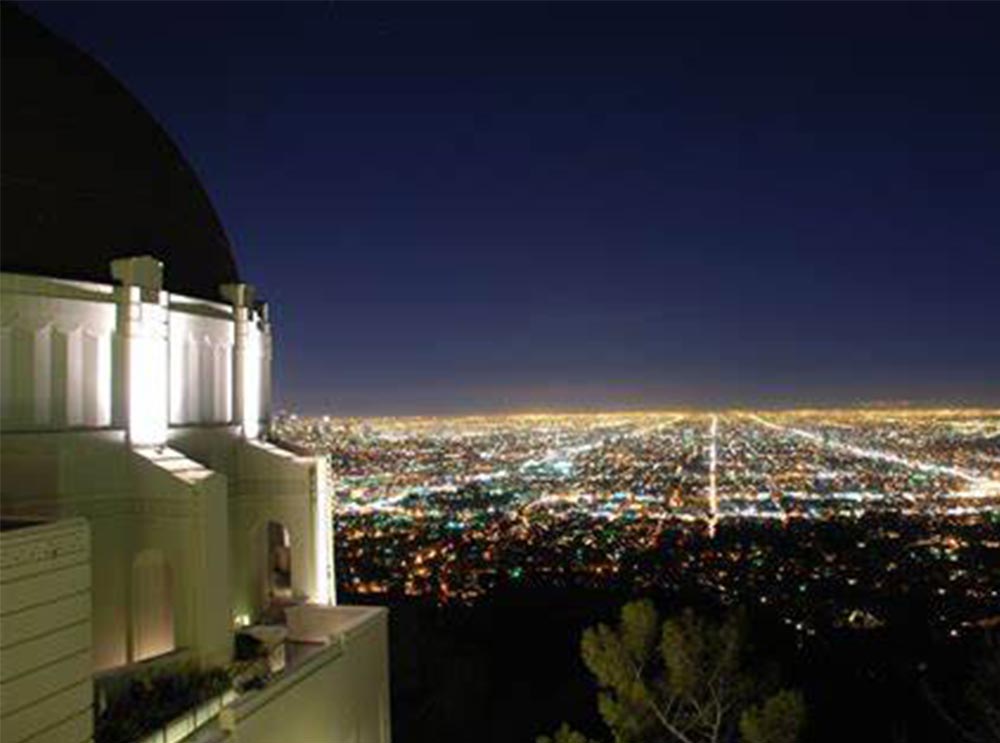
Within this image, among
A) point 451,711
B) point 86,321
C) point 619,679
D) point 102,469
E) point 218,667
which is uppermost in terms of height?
point 86,321

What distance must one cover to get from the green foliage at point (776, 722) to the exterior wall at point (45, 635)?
7.80m

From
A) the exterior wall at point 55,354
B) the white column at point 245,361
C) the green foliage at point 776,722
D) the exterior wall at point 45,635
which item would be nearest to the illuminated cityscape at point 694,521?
the white column at point 245,361

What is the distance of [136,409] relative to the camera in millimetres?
10766

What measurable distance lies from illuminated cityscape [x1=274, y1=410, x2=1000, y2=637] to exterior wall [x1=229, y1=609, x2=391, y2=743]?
5748mm

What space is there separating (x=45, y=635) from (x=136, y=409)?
189 inches

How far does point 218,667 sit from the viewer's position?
9.80 m

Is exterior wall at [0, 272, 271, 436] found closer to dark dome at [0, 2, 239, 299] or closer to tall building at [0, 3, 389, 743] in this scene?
tall building at [0, 3, 389, 743]

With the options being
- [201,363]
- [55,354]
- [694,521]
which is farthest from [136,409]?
[694,521]

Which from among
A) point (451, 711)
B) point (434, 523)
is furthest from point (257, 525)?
point (434, 523)

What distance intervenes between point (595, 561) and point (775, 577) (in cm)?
770

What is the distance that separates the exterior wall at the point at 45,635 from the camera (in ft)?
19.6

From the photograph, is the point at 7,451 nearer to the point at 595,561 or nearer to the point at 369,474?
the point at 595,561

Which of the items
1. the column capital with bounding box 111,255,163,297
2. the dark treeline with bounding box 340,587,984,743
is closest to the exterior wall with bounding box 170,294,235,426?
the column capital with bounding box 111,255,163,297

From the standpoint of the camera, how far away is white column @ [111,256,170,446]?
10.5m
